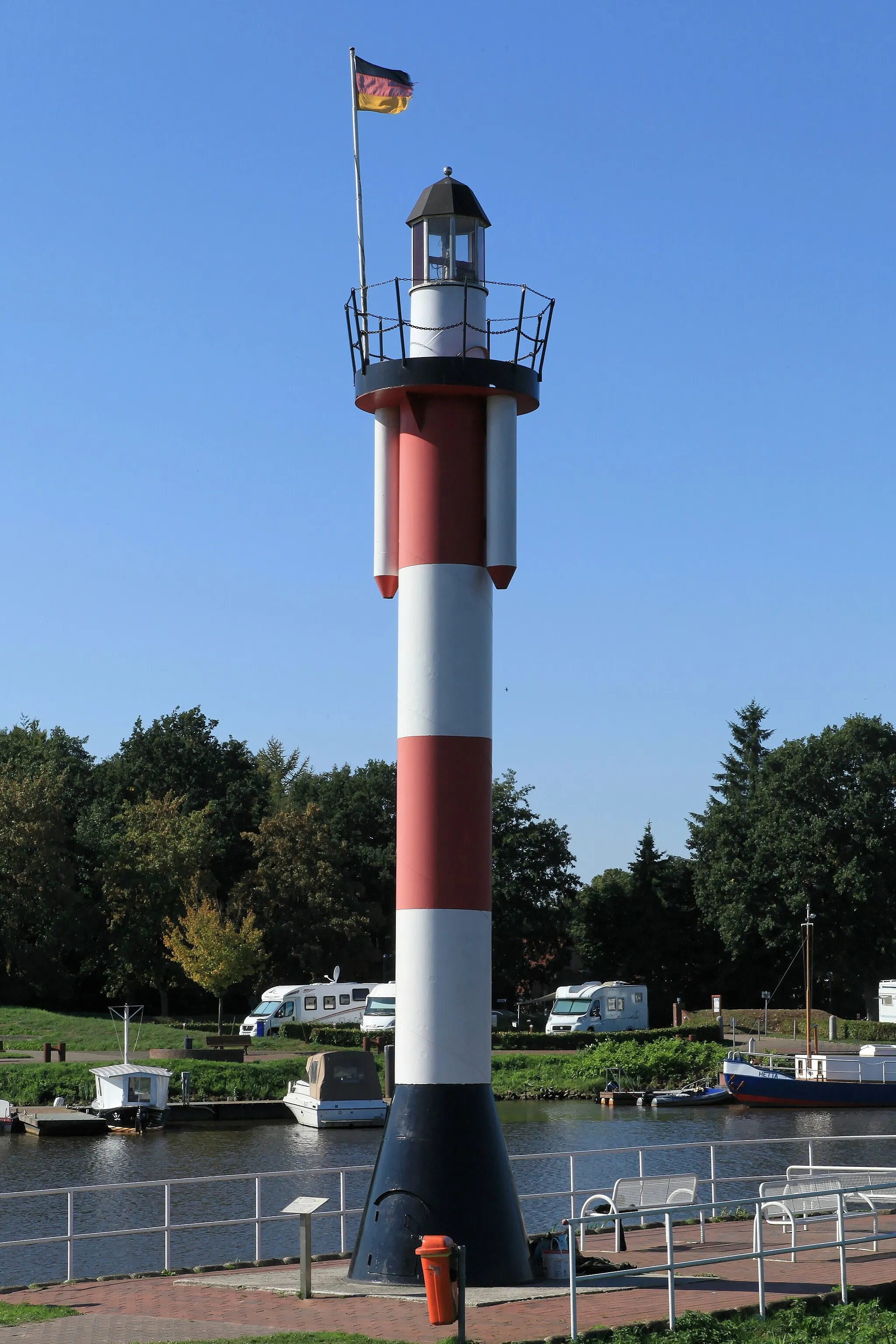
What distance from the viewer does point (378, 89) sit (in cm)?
1950

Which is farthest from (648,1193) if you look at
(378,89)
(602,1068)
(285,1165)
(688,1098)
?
(602,1068)

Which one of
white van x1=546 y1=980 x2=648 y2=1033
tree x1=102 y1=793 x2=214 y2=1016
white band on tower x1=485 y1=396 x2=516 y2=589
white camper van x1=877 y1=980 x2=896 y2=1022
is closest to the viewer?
white band on tower x1=485 y1=396 x2=516 y2=589

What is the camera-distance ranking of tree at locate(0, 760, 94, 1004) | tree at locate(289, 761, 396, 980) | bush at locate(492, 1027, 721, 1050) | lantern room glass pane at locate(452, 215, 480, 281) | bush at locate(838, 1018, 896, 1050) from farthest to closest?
1. tree at locate(289, 761, 396, 980)
2. bush at locate(838, 1018, 896, 1050)
3. tree at locate(0, 760, 94, 1004)
4. bush at locate(492, 1027, 721, 1050)
5. lantern room glass pane at locate(452, 215, 480, 281)

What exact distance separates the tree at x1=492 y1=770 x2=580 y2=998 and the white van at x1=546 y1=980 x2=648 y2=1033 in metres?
13.3

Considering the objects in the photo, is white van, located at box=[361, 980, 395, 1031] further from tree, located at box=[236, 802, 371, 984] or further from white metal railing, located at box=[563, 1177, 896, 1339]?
white metal railing, located at box=[563, 1177, 896, 1339]

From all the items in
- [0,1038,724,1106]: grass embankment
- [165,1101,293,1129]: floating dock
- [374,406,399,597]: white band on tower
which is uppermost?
[374,406,399,597]: white band on tower

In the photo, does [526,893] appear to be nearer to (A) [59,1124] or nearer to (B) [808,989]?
(B) [808,989]

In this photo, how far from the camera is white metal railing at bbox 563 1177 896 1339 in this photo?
45.5 ft

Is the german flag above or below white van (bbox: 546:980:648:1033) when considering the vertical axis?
above

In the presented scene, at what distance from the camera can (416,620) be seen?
56.9ft

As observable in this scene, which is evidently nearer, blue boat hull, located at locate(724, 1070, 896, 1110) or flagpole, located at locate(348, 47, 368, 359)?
flagpole, located at locate(348, 47, 368, 359)

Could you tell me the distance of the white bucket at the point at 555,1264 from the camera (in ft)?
55.1

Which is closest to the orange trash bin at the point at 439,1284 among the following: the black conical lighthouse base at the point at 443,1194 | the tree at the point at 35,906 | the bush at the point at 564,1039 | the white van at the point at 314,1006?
the black conical lighthouse base at the point at 443,1194

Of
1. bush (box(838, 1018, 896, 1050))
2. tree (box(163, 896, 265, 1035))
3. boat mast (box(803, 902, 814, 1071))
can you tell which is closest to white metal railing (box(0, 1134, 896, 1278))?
boat mast (box(803, 902, 814, 1071))
